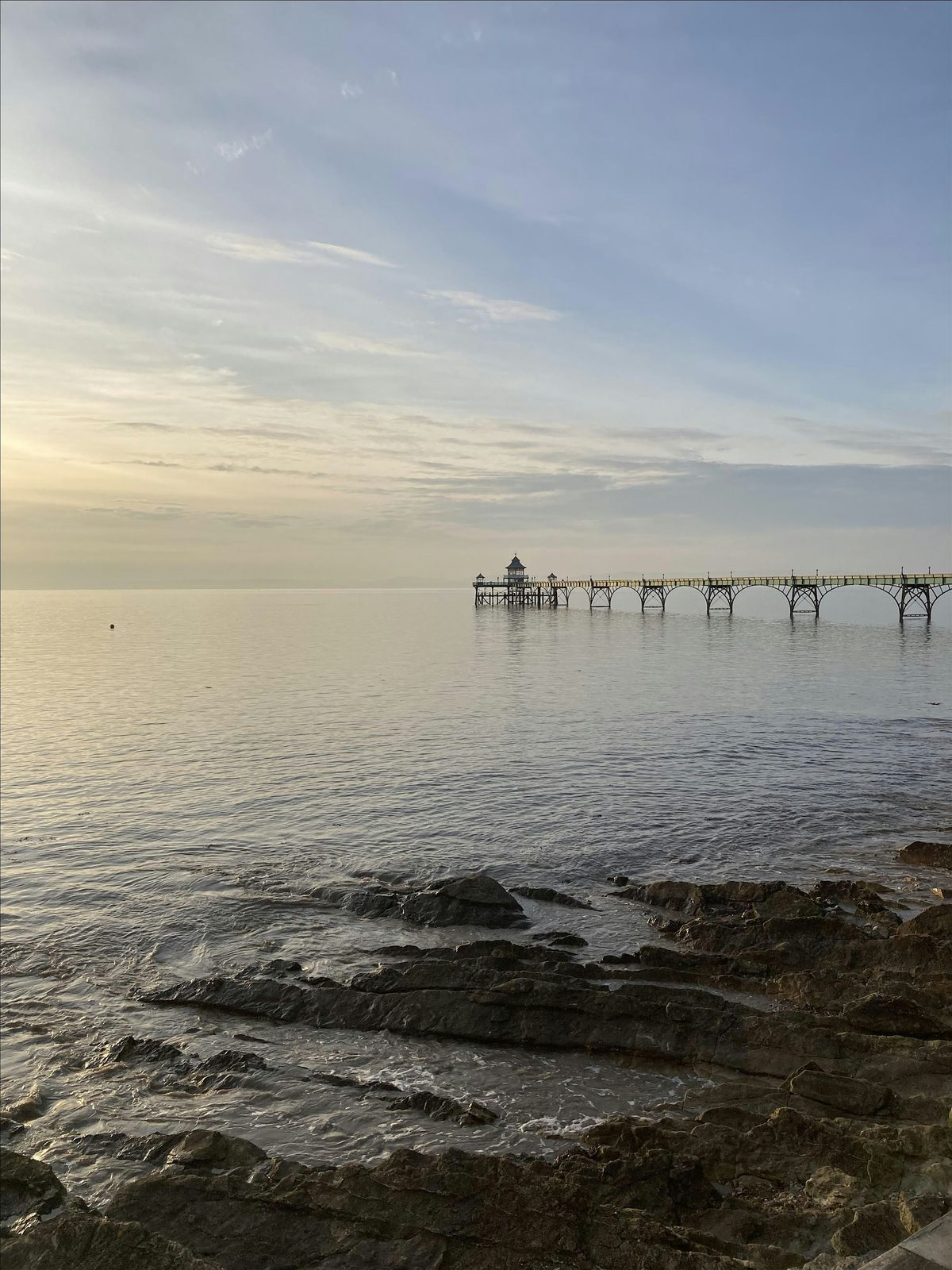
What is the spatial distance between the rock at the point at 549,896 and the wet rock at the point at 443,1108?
5.95 metres

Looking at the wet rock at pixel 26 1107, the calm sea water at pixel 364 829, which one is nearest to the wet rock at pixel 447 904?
the calm sea water at pixel 364 829

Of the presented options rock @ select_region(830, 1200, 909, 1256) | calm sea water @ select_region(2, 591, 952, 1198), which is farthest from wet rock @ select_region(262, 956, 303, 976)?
rock @ select_region(830, 1200, 909, 1256)

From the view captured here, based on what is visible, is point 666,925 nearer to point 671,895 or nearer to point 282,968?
point 671,895

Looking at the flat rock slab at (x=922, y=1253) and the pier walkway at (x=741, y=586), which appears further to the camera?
the pier walkway at (x=741, y=586)

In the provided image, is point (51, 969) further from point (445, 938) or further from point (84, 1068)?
point (445, 938)

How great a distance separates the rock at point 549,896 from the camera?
14.7m

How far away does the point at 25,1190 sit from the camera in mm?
7445

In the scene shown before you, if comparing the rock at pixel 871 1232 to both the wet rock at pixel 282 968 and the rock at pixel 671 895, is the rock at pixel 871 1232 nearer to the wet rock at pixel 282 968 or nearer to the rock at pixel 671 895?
the rock at pixel 671 895

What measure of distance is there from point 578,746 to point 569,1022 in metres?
19.6

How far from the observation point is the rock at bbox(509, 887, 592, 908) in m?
14.7

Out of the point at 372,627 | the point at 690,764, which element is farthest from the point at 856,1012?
the point at 372,627

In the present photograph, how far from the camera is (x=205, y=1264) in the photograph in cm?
611

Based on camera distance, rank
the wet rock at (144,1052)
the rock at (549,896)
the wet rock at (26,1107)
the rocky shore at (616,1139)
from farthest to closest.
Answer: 1. the rock at (549,896)
2. the wet rock at (144,1052)
3. the wet rock at (26,1107)
4. the rocky shore at (616,1139)

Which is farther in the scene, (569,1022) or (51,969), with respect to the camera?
(51,969)
